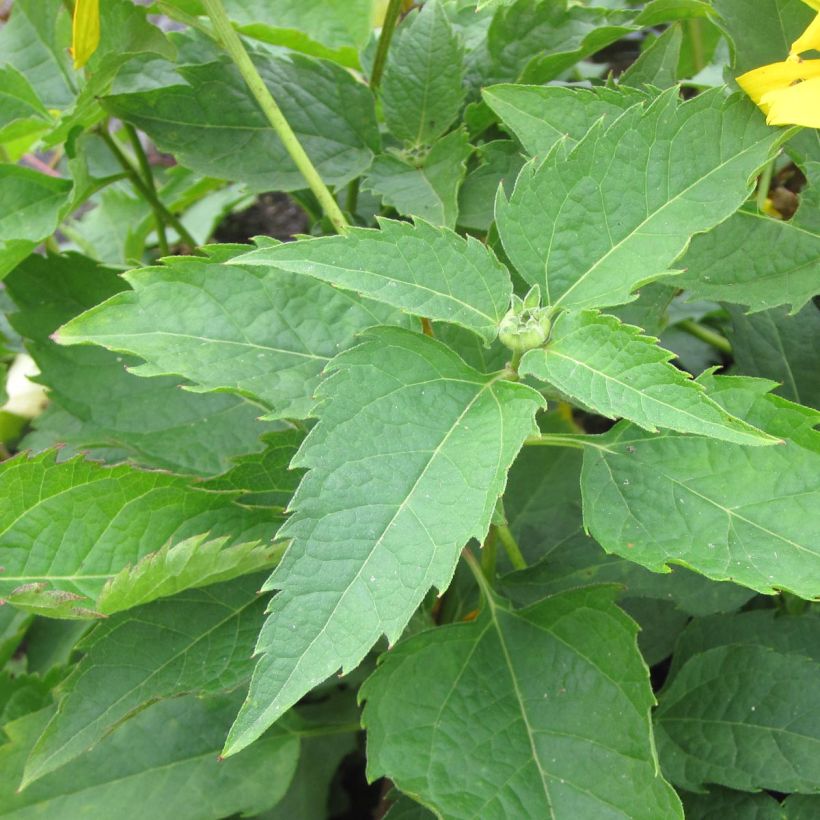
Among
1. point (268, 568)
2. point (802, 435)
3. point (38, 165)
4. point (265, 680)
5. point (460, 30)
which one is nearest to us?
point (265, 680)

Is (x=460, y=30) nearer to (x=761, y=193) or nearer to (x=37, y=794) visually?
(x=761, y=193)

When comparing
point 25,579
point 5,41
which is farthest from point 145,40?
point 25,579

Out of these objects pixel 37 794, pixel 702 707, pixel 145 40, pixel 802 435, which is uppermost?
pixel 145 40

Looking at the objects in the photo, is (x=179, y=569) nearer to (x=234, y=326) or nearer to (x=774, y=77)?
(x=234, y=326)

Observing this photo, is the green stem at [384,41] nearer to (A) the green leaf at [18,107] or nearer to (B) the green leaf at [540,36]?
(B) the green leaf at [540,36]

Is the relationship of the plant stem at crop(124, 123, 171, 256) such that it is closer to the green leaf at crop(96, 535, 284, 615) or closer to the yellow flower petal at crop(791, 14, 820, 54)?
the green leaf at crop(96, 535, 284, 615)
